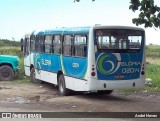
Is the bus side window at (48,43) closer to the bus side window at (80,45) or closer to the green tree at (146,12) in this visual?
the bus side window at (80,45)

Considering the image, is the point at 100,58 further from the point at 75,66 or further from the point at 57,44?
the point at 57,44

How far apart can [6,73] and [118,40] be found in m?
9.38

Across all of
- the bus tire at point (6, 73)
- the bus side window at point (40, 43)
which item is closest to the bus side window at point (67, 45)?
the bus side window at point (40, 43)

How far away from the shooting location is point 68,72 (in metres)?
16.8

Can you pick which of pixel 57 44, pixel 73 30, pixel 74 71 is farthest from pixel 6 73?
pixel 74 71

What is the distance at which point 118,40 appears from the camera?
15.6m

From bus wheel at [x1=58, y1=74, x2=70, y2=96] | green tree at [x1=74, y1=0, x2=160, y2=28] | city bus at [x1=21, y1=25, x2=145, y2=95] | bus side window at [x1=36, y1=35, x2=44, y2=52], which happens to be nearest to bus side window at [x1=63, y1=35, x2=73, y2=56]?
city bus at [x1=21, y1=25, x2=145, y2=95]

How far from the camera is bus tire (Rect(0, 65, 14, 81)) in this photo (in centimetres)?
2306

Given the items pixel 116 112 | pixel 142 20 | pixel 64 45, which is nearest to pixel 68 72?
pixel 64 45

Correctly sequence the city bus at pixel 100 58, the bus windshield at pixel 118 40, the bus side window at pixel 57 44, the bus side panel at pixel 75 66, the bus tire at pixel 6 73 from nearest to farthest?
1. the city bus at pixel 100 58
2. the bus windshield at pixel 118 40
3. the bus side panel at pixel 75 66
4. the bus side window at pixel 57 44
5. the bus tire at pixel 6 73

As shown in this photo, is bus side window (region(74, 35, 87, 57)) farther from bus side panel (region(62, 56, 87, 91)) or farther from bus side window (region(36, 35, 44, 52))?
bus side window (region(36, 35, 44, 52))

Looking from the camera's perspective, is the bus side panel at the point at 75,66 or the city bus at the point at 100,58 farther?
the bus side panel at the point at 75,66

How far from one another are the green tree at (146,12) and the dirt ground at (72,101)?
10.00 ft

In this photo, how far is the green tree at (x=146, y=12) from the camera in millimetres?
12023
